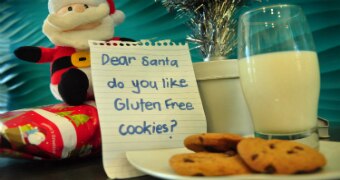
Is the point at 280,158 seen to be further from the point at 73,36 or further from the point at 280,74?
the point at 73,36

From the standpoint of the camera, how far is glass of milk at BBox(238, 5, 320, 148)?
44 centimetres

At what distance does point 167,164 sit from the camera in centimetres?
41

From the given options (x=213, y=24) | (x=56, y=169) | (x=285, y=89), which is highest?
(x=213, y=24)

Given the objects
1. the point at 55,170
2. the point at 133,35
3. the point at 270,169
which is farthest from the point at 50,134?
the point at 133,35

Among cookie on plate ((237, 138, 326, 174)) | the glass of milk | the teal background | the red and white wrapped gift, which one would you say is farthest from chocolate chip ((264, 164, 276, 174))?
the teal background

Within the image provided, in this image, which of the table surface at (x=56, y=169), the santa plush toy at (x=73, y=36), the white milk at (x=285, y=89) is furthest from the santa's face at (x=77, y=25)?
the white milk at (x=285, y=89)

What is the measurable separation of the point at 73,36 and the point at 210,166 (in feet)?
1.56

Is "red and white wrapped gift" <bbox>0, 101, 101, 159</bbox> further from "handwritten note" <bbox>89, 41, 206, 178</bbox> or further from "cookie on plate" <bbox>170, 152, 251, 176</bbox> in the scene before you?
"cookie on plate" <bbox>170, 152, 251, 176</bbox>

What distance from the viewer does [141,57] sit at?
0.58m

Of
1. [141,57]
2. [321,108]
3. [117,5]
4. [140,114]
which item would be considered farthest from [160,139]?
[117,5]

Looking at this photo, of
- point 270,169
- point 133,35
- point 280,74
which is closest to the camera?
point 270,169

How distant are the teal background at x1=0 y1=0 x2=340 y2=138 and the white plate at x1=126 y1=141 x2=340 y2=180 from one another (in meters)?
0.33

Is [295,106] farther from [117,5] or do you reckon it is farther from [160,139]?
[117,5]

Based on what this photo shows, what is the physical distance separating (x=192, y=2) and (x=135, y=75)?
0.88ft
